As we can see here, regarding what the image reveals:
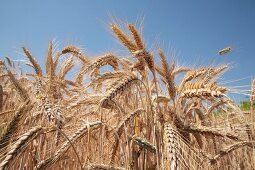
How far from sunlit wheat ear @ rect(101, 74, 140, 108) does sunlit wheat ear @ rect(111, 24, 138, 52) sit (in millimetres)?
333

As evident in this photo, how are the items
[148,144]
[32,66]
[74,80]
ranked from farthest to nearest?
[74,80]
[32,66]
[148,144]

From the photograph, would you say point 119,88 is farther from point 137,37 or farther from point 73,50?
point 73,50

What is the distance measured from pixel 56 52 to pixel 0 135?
3062 millimetres

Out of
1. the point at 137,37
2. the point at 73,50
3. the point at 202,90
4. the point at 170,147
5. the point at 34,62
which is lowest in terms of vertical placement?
the point at 170,147

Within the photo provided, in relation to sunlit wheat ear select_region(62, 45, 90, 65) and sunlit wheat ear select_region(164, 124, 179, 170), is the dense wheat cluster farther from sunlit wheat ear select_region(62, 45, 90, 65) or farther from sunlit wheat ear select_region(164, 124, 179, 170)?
sunlit wheat ear select_region(62, 45, 90, 65)

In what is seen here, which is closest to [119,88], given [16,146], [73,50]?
[16,146]

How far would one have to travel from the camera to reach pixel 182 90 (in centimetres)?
239

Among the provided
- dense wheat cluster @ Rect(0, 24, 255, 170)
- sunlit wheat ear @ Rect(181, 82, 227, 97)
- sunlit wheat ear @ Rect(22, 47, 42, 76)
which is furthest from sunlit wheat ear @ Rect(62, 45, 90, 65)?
sunlit wheat ear @ Rect(181, 82, 227, 97)

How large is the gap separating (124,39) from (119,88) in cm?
67

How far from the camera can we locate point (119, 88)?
2.11 m

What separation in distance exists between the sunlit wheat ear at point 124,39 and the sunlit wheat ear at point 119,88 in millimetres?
333

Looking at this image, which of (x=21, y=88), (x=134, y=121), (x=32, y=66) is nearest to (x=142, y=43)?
(x=134, y=121)

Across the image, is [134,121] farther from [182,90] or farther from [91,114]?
[91,114]

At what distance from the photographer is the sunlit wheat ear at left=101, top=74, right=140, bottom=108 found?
2.01m
